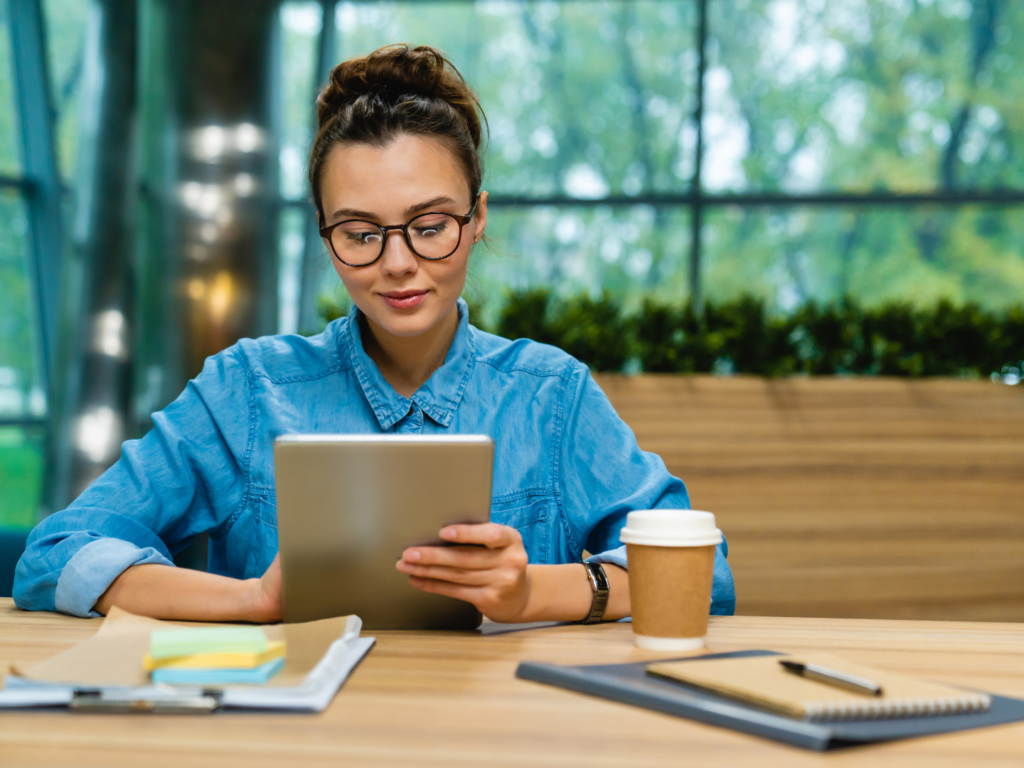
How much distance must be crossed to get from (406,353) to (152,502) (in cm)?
43

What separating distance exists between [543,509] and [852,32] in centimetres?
549

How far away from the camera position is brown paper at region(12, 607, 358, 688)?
2.27ft

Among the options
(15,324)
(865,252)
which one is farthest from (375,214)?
(865,252)

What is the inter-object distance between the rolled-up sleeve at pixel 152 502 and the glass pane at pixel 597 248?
13.9 feet

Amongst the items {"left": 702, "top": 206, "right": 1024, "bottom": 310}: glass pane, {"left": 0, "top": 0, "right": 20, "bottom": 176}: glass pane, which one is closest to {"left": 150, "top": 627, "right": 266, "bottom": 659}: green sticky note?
{"left": 702, "top": 206, "right": 1024, "bottom": 310}: glass pane

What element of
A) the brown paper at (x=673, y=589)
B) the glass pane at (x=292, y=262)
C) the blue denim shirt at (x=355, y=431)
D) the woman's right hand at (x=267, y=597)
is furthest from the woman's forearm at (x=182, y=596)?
the glass pane at (x=292, y=262)

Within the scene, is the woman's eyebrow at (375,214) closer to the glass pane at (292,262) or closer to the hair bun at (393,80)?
the hair bun at (393,80)

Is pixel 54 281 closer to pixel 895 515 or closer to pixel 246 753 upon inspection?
pixel 895 515

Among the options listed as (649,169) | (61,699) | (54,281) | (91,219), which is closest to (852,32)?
(649,169)

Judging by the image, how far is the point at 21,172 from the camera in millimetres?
5156

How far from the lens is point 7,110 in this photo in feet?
16.7

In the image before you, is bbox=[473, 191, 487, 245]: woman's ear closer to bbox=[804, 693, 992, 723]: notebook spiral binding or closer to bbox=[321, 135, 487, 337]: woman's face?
bbox=[321, 135, 487, 337]: woman's face

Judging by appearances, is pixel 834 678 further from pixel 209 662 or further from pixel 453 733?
pixel 209 662

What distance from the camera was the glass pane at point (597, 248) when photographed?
5570 millimetres
